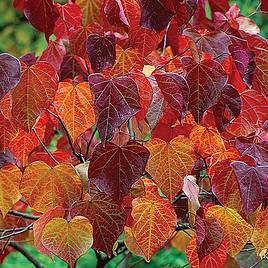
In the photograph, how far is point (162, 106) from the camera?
999 millimetres

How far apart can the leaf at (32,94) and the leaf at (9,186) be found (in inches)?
5.8

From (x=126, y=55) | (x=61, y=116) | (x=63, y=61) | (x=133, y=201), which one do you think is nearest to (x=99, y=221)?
(x=133, y=201)

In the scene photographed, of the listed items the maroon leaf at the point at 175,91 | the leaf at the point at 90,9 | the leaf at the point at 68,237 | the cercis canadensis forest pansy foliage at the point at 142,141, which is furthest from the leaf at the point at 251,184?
the leaf at the point at 90,9

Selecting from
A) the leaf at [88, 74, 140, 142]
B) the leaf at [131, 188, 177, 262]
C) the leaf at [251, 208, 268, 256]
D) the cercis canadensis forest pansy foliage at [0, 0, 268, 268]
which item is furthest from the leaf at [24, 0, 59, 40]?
the leaf at [251, 208, 268, 256]

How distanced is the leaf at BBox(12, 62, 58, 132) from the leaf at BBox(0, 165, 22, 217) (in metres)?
0.15

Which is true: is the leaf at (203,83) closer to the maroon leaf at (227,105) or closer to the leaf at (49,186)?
the maroon leaf at (227,105)

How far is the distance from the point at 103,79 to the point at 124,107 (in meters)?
0.05

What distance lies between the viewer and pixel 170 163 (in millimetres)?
1004

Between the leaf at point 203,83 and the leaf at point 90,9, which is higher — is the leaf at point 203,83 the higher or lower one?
the lower one

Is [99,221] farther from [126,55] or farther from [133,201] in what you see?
[126,55]

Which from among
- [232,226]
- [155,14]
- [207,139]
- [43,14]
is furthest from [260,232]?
[43,14]

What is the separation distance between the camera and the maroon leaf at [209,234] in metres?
0.97

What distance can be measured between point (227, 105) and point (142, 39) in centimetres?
21

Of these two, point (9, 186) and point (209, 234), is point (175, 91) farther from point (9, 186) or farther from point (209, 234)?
point (9, 186)
